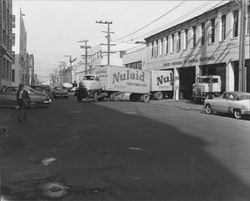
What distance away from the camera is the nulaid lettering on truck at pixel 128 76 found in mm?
38531

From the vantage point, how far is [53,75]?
7815 inches

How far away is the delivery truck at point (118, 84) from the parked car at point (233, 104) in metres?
15.2

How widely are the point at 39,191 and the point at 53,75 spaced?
196 meters

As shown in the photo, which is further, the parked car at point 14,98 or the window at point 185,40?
the window at point 185,40

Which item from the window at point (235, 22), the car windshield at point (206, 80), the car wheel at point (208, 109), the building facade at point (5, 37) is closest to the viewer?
the car wheel at point (208, 109)

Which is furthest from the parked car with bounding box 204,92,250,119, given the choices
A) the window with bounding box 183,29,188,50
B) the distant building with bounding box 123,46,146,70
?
the distant building with bounding box 123,46,146,70

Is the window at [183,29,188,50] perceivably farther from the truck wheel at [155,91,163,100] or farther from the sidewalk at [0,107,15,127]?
the sidewalk at [0,107,15,127]

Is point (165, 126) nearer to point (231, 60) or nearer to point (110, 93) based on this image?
point (231, 60)

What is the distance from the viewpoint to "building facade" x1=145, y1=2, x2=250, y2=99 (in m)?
33.1

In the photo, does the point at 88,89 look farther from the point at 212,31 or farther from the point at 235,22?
the point at 235,22

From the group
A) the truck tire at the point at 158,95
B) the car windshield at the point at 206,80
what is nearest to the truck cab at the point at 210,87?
the car windshield at the point at 206,80

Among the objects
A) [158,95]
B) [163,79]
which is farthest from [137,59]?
[158,95]

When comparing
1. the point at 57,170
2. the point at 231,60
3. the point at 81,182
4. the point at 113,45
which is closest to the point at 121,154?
the point at 57,170

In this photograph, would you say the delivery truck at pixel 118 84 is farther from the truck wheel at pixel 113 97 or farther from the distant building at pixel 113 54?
the distant building at pixel 113 54
